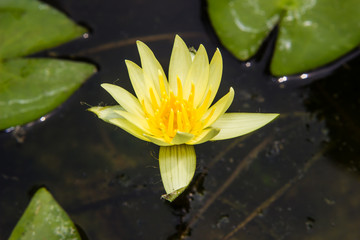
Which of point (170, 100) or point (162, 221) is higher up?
point (170, 100)

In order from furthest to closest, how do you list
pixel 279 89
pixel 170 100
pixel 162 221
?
pixel 279 89 < pixel 162 221 < pixel 170 100

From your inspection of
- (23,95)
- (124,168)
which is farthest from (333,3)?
(23,95)

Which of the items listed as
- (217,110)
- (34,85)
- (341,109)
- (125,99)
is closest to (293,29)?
(341,109)

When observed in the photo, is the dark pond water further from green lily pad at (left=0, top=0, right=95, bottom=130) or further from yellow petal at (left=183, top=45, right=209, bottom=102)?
yellow petal at (left=183, top=45, right=209, bottom=102)

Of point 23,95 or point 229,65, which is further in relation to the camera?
point 229,65

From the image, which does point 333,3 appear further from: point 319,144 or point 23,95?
point 23,95

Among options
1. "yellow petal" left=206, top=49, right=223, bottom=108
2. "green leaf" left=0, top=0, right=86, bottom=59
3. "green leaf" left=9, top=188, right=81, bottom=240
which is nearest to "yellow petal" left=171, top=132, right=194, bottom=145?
"yellow petal" left=206, top=49, right=223, bottom=108

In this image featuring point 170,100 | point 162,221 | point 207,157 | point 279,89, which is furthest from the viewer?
point 279,89

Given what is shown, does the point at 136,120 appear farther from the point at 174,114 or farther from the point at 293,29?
the point at 293,29
